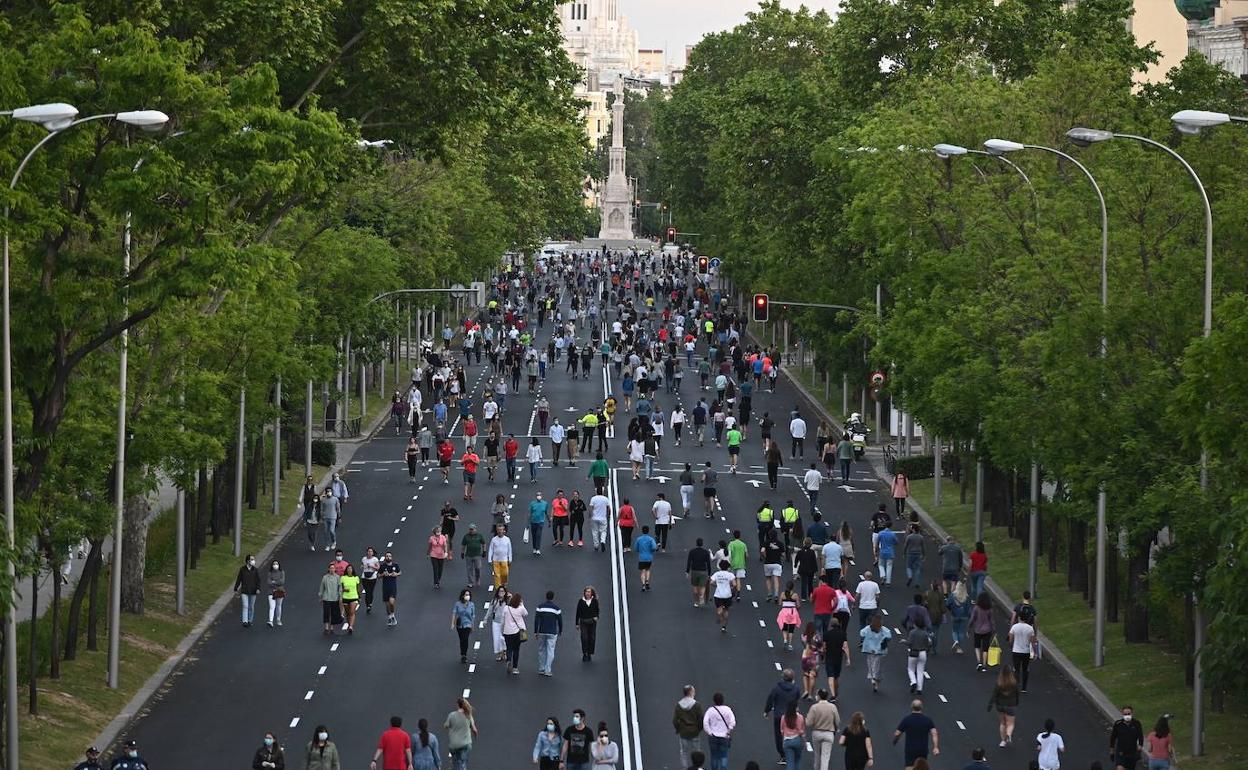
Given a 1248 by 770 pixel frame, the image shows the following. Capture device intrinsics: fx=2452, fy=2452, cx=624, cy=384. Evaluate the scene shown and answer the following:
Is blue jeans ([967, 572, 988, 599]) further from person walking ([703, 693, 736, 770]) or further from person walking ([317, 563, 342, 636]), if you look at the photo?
person walking ([703, 693, 736, 770])

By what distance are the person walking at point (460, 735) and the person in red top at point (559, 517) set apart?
19.3m

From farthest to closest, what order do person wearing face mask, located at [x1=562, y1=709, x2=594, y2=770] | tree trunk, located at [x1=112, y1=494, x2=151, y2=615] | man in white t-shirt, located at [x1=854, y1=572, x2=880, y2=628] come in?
tree trunk, located at [x1=112, y1=494, x2=151, y2=615] < man in white t-shirt, located at [x1=854, y1=572, x2=880, y2=628] < person wearing face mask, located at [x1=562, y1=709, x2=594, y2=770]

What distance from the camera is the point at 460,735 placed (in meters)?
28.8

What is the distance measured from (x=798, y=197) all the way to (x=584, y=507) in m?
30.2

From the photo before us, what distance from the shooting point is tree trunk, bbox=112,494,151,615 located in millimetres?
40719

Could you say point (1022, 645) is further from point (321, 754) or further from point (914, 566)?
point (321, 754)

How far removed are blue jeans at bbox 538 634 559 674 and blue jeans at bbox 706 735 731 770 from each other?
22.1ft

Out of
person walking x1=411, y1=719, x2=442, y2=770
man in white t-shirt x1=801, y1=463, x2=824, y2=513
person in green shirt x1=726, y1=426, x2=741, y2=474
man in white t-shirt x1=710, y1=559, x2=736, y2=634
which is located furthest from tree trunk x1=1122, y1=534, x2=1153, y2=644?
person in green shirt x1=726, y1=426, x2=741, y2=474

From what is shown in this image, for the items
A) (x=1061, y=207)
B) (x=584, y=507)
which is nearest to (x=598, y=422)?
(x=584, y=507)

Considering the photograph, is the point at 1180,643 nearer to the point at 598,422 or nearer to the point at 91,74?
the point at 91,74

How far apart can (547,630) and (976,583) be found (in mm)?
10396

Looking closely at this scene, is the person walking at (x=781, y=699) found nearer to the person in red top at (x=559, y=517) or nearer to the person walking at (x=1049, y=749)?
the person walking at (x=1049, y=749)

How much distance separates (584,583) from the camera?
4444 cm

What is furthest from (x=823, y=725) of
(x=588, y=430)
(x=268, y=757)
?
(x=588, y=430)
